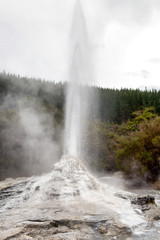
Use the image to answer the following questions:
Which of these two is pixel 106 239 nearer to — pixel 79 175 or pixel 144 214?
pixel 144 214

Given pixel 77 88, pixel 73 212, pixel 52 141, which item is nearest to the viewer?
pixel 73 212

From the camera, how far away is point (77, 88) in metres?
15.0

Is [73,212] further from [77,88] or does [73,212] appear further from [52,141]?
[52,141]

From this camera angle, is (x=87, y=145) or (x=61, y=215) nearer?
(x=61, y=215)

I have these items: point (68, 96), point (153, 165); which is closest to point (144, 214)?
point (153, 165)

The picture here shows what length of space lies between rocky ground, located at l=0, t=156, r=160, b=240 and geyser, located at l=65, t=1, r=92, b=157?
416 cm

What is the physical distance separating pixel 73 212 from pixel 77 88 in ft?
Result: 31.8

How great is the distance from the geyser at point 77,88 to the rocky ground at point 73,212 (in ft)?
13.7

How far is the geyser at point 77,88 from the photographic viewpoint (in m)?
14.1

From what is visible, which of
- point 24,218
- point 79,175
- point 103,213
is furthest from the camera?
point 79,175

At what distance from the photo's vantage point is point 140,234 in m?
5.39

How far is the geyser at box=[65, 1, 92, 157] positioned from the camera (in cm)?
1409

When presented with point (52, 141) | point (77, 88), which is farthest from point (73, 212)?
point (52, 141)

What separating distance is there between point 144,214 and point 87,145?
645 inches
